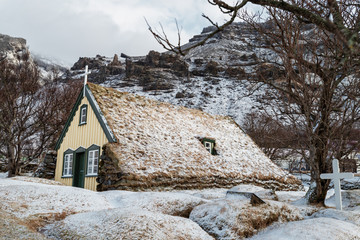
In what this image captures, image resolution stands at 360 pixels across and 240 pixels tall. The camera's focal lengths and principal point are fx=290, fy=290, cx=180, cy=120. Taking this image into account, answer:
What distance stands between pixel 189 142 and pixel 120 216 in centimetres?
1067

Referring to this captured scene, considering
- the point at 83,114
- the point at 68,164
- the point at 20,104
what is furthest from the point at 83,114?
the point at 20,104

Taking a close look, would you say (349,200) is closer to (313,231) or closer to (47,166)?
(313,231)

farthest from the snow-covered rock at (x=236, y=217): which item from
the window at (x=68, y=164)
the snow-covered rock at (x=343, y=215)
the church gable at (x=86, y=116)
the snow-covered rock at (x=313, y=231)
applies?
the window at (x=68, y=164)

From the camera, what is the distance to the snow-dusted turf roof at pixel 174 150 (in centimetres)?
1199

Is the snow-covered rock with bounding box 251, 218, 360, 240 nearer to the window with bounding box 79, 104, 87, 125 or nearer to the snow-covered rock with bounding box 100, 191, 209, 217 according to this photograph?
the snow-covered rock with bounding box 100, 191, 209, 217

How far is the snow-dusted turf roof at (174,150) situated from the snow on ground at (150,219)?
4.72 meters

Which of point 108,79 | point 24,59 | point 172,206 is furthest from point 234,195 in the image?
point 108,79

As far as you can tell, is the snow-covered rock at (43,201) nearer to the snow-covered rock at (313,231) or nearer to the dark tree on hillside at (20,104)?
the snow-covered rock at (313,231)

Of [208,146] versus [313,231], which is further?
[208,146]

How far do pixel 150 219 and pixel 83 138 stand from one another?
10.7m

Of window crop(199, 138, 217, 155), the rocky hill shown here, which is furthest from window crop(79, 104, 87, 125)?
the rocky hill

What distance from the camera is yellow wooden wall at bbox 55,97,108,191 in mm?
13195

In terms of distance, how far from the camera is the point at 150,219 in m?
4.73

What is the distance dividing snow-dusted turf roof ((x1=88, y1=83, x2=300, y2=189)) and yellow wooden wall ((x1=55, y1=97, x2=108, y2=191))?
30.4 inches
